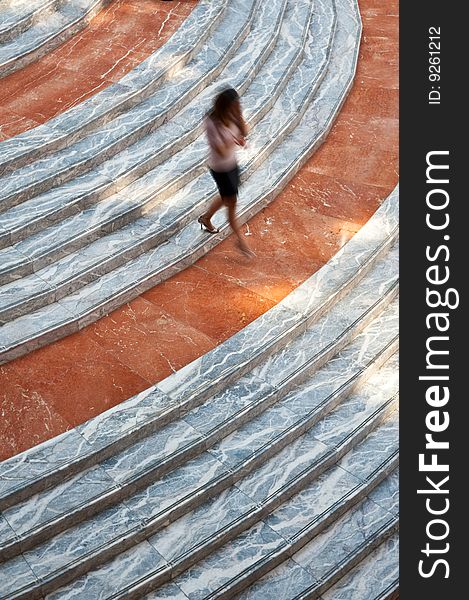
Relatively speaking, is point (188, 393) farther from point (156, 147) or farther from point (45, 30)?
point (45, 30)

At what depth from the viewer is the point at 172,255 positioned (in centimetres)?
754

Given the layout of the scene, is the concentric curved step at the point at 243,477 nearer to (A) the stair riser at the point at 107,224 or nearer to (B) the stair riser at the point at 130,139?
(A) the stair riser at the point at 107,224

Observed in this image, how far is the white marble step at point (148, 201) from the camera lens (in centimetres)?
720

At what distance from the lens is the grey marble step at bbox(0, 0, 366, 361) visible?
22.4ft

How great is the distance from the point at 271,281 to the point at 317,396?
1.12m

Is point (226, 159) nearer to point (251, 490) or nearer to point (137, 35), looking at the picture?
point (251, 490)

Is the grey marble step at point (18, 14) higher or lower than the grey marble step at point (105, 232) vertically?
higher

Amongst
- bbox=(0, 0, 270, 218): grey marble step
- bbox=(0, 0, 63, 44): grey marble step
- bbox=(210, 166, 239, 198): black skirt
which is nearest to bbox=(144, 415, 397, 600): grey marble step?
bbox=(210, 166, 239, 198): black skirt

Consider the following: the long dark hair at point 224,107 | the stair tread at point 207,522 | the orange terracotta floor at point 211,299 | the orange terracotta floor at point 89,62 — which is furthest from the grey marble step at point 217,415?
the orange terracotta floor at point 89,62

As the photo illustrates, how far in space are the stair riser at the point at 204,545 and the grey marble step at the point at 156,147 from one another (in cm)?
257

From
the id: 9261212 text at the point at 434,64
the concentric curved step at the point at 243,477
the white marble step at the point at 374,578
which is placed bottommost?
the white marble step at the point at 374,578

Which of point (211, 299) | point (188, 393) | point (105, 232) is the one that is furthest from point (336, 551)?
point (105, 232)

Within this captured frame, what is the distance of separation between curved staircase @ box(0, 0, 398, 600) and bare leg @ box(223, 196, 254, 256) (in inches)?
12.1

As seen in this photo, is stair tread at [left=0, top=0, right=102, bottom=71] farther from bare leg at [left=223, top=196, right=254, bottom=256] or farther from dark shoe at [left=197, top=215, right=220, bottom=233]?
bare leg at [left=223, top=196, right=254, bottom=256]
